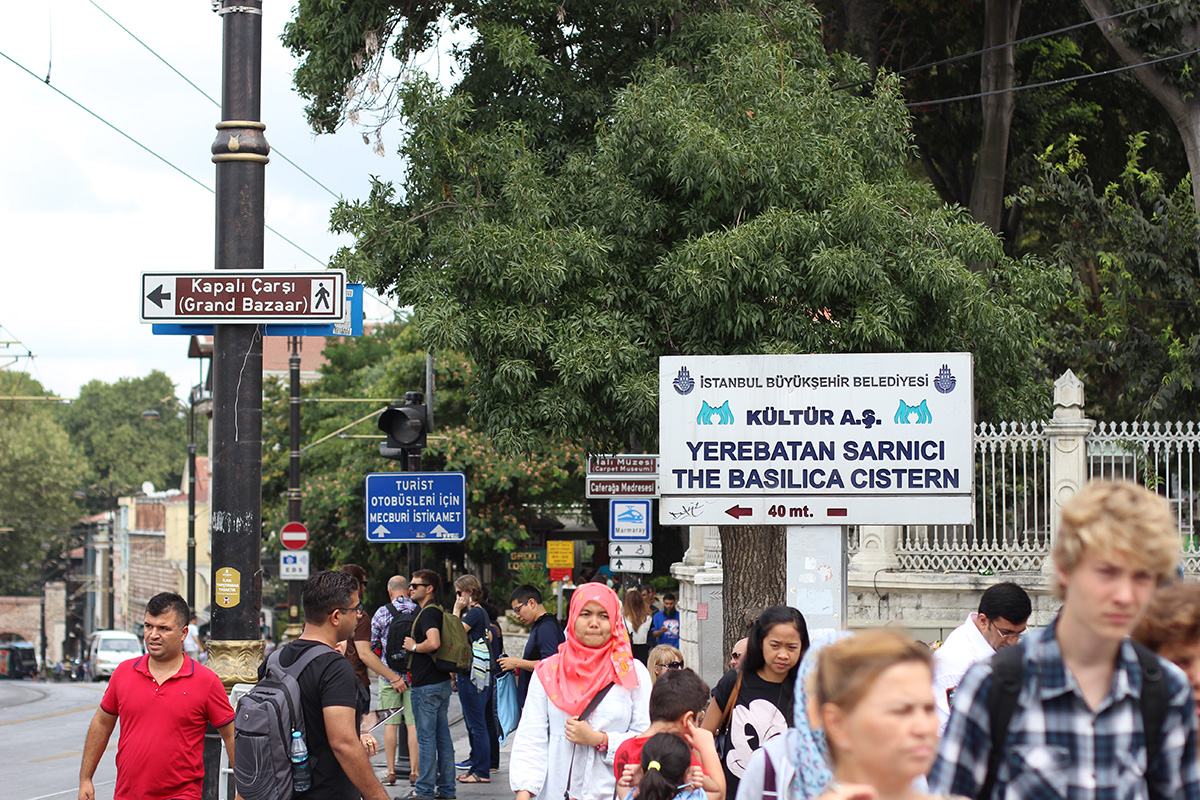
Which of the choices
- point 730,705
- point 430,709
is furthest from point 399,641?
point 730,705

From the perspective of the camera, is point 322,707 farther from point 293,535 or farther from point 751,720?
point 293,535

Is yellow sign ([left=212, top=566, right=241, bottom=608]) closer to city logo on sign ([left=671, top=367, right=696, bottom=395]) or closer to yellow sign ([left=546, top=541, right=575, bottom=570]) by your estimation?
city logo on sign ([left=671, top=367, right=696, bottom=395])

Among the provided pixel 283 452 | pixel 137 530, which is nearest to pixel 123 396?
pixel 137 530

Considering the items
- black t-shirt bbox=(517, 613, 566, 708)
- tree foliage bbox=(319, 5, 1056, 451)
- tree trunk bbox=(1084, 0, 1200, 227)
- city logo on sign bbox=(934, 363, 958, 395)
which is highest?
tree trunk bbox=(1084, 0, 1200, 227)

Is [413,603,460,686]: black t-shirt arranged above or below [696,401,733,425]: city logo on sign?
below

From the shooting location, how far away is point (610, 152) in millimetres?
13086

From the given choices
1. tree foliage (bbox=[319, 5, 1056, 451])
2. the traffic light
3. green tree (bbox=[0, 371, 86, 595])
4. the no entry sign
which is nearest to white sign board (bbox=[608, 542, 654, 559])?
tree foliage (bbox=[319, 5, 1056, 451])

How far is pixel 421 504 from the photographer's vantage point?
41.5ft

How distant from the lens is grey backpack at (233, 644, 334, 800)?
5133 mm

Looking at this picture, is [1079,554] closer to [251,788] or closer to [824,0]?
[251,788]

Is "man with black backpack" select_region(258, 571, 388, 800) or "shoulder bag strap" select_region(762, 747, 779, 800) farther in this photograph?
"man with black backpack" select_region(258, 571, 388, 800)

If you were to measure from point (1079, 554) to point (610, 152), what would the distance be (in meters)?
10.8

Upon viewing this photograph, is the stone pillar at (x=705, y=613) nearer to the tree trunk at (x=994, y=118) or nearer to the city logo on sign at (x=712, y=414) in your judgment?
the tree trunk at (x=994, y=118)

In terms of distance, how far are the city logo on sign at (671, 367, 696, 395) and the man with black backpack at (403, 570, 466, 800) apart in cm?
395
